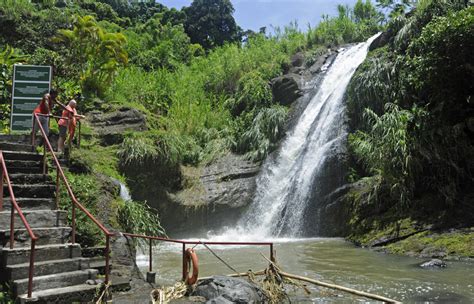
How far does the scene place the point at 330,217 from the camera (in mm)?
14875

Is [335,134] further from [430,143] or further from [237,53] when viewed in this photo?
[237,53]

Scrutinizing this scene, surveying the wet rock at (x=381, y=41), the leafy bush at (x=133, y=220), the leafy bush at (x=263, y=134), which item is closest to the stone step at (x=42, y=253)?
the leafy bush at (x=133, y=220)

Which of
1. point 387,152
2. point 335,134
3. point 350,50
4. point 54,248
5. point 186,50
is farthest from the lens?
point 186,50

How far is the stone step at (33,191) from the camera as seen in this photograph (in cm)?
767

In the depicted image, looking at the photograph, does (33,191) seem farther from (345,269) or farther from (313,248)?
(313,248)

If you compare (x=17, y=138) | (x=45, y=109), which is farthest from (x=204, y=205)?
(x=45, y=109)

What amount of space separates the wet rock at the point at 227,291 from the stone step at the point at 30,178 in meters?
3.58

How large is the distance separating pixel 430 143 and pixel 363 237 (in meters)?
3.18

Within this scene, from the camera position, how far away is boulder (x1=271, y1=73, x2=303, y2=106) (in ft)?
72.8

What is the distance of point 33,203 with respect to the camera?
298 inches

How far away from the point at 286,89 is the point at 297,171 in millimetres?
6442

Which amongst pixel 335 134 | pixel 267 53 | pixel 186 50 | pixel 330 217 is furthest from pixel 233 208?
pixel 186 50

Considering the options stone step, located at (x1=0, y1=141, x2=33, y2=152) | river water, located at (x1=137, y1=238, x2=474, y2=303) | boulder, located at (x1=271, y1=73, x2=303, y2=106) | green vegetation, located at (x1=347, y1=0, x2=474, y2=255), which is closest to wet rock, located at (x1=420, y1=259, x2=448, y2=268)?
river water, located at (x1=137, y1=238, x2=474, y2=303)

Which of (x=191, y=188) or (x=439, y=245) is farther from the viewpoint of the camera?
(x=191, y=188)
